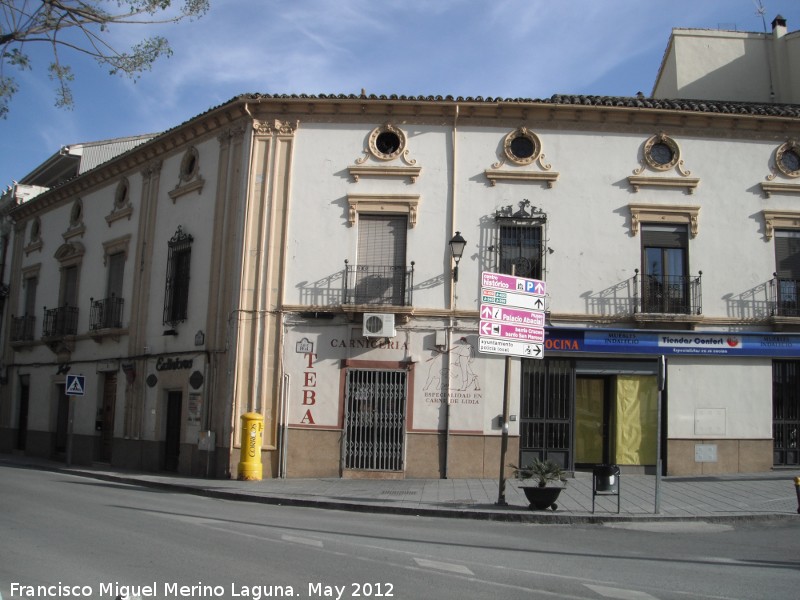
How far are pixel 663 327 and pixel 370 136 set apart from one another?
7.92m

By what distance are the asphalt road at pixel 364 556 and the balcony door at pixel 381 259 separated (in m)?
6.02

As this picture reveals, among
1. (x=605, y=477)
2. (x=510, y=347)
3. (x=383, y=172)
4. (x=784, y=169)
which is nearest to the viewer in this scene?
(x=605, y=477)

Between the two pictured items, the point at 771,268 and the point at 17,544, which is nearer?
the point at 17,544

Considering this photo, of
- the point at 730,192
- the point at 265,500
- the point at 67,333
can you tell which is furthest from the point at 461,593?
the point at 67,333

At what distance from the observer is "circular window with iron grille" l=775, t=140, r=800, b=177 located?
18.0 metres

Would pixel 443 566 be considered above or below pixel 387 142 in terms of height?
below

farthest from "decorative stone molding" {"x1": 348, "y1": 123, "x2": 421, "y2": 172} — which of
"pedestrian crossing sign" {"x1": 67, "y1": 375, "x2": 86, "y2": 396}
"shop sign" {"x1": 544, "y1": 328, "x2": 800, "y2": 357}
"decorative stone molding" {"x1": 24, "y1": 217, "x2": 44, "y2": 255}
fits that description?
"decorative stone molding" {"x1": 24, "y1": 217, "x2": 44, "y2": 255}

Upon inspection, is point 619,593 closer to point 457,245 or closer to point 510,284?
point 510,284

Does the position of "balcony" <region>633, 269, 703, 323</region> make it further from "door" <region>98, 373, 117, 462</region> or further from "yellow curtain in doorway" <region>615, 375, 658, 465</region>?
"door" <region>98, 373, 117, 462</region>

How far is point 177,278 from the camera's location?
20453 mm

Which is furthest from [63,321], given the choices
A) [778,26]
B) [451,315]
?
[778,26]

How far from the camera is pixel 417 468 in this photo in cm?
1698

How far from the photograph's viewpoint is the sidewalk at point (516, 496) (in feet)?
40.5

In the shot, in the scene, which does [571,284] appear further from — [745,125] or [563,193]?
[745,125]
